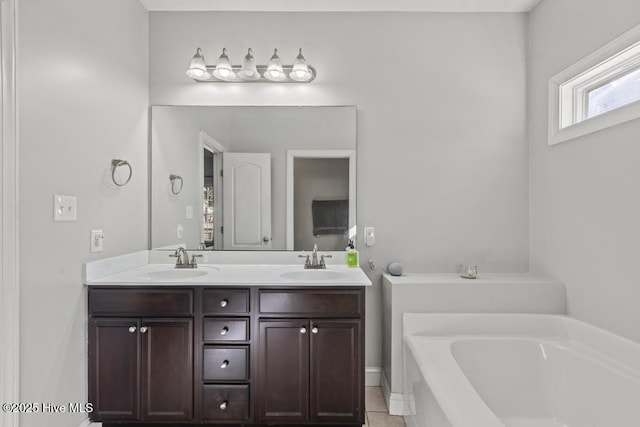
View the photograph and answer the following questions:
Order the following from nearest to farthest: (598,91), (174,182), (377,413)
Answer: (598,91), (377,413), (174,182)

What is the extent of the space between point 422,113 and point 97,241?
2.19 m

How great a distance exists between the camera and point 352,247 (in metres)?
2.47

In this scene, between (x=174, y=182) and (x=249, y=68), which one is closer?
(x=249, y=68)

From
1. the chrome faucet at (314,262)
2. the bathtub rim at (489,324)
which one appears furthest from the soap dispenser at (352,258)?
the bathtub rim at (489,324)

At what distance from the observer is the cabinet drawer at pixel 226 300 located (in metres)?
1.90

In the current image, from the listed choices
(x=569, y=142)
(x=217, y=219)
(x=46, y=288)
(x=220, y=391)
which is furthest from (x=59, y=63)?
(x=569, y=142)

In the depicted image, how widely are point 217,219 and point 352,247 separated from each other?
0.97 m

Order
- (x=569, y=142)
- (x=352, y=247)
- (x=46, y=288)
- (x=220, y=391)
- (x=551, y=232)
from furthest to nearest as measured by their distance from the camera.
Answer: (x=352, y=247)
(x=551, y=232)
(x=569, y=142)
(x=220, y=391)
(x=46, y=288)

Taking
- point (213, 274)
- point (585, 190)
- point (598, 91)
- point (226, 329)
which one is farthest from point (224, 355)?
point (598, 91)

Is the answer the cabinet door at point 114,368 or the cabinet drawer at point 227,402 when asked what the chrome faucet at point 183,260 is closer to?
the cabinet door at point 114,368

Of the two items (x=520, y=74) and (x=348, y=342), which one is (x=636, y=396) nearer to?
(x=348, y=342)

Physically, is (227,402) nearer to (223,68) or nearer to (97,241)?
(97,241)

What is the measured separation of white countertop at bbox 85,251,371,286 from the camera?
6.21 feet

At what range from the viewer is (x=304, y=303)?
191cm
